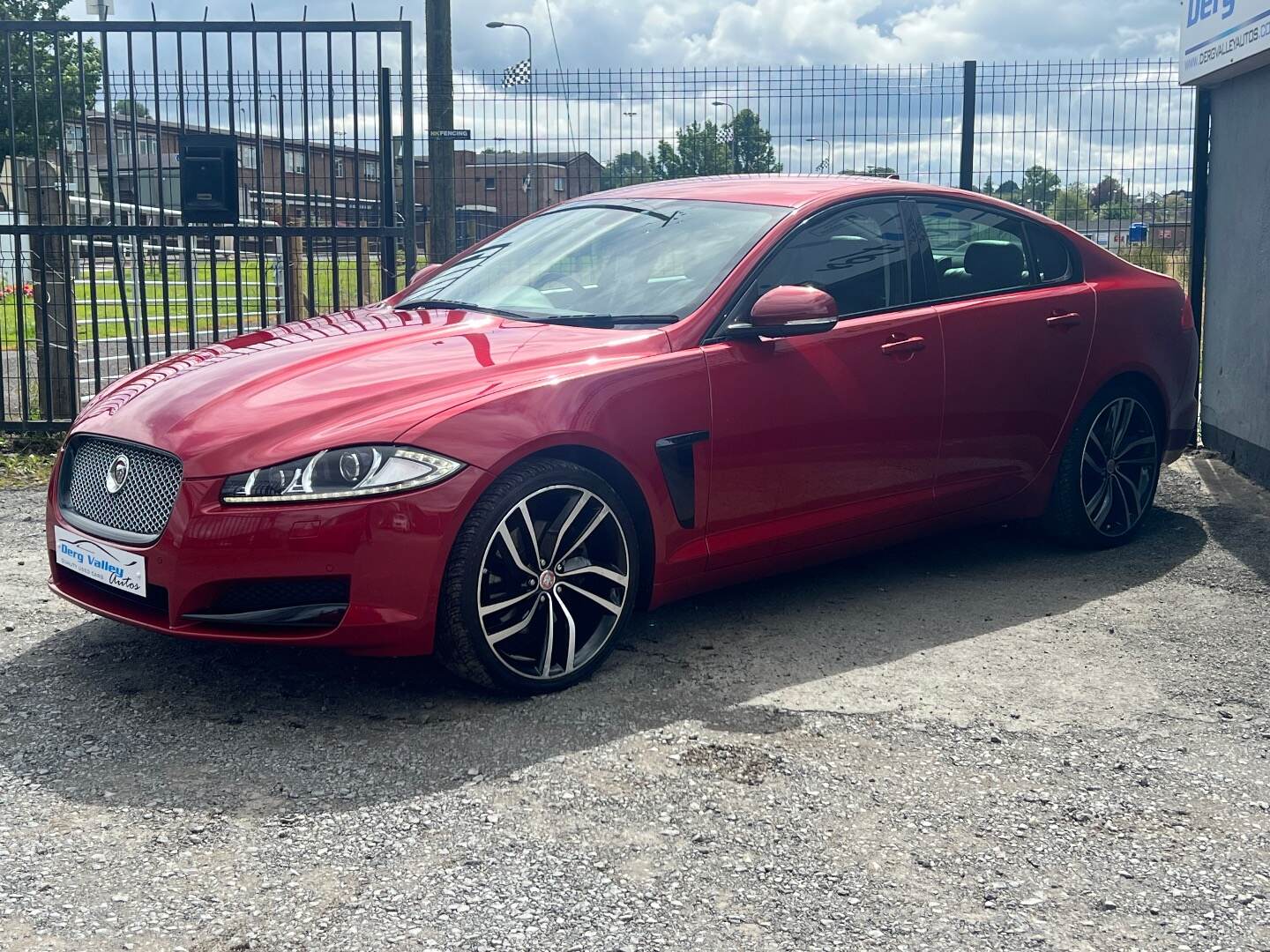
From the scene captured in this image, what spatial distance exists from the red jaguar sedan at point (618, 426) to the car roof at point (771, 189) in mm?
28

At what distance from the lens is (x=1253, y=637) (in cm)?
495

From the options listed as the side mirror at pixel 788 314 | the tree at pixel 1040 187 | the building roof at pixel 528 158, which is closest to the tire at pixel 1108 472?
the side mirror at pixel 788 314

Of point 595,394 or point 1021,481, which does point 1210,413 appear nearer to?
point 1021,481

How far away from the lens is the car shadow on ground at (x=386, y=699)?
359 cm

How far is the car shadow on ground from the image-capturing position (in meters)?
3.59

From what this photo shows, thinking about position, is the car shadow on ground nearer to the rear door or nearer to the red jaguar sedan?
the red jaguar sedan

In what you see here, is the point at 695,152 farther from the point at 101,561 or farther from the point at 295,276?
the point at 101,561

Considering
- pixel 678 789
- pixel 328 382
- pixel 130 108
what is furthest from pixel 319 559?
pixel 130 108

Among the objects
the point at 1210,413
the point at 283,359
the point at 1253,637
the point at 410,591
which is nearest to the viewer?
the point at 410,591

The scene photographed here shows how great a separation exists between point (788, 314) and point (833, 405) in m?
0.48

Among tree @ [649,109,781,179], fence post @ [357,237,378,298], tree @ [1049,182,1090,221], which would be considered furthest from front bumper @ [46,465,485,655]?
tree @ [1049,182,1090,221]

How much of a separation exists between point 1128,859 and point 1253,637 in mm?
2123

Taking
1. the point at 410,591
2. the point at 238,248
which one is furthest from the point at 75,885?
the point at 238,248

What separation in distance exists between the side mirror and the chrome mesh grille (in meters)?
1.87
